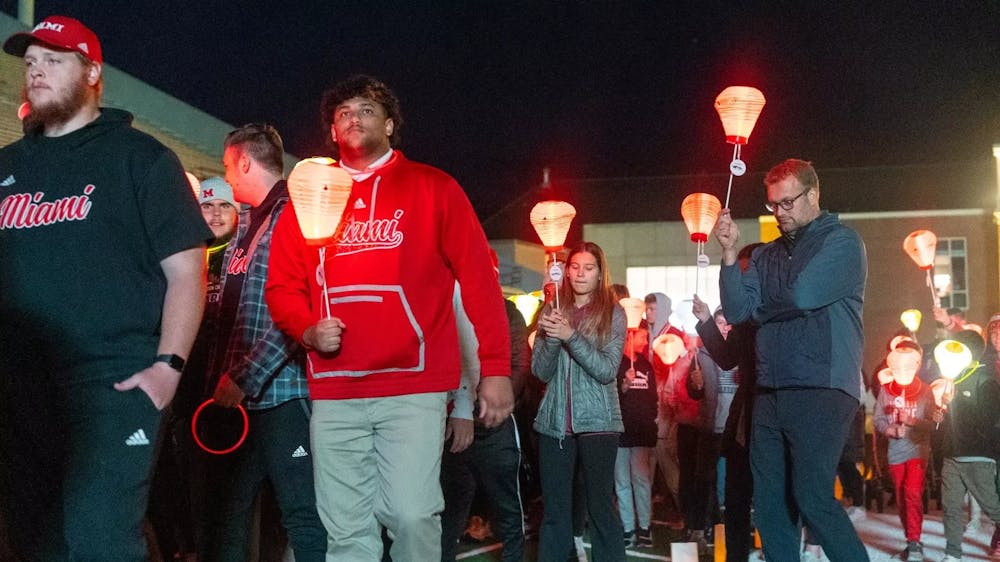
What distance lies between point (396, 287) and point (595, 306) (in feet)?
9.77

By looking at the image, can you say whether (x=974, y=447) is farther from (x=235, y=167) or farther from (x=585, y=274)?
(x=235, y=167)

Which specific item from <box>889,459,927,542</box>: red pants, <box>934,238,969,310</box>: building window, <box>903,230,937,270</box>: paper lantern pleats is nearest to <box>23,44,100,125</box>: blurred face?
<box>889,459,927,542</box>: red pants

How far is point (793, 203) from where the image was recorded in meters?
5.83

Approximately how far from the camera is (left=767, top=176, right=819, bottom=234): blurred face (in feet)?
Answer: 19.0

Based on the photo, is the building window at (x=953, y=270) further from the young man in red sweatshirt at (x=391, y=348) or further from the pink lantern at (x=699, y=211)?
the young man in red sweatshirt at (x=391, y=348)

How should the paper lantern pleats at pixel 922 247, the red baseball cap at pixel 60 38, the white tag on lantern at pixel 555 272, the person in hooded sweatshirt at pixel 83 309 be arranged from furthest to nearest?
the paper lantern pleats at pixel 922 247 < the white tag on lantern at pixel 555 272 < the red baseball cap at pixel 60 38 < the person in hooded sweatshirt at pixel 83 309

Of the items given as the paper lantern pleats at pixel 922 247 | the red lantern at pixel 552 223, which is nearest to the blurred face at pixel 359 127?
the red lantern at pixel 552 223

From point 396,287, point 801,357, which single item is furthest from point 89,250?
point 801,357

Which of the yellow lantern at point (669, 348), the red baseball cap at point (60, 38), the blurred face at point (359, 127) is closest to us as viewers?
the red baseball cap at point (60, 38)

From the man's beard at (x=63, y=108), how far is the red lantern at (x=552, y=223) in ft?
20.4

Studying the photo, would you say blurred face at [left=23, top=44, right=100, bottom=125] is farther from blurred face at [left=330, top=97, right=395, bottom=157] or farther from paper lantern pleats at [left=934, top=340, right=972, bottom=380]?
paper lantern pleats at [left=934, top=340, right=972, bottom=380]

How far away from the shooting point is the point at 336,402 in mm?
4301

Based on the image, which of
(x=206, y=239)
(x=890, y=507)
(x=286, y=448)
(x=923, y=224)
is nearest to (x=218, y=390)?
(x=286, y=448)

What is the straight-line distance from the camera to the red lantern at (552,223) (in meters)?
9.61
